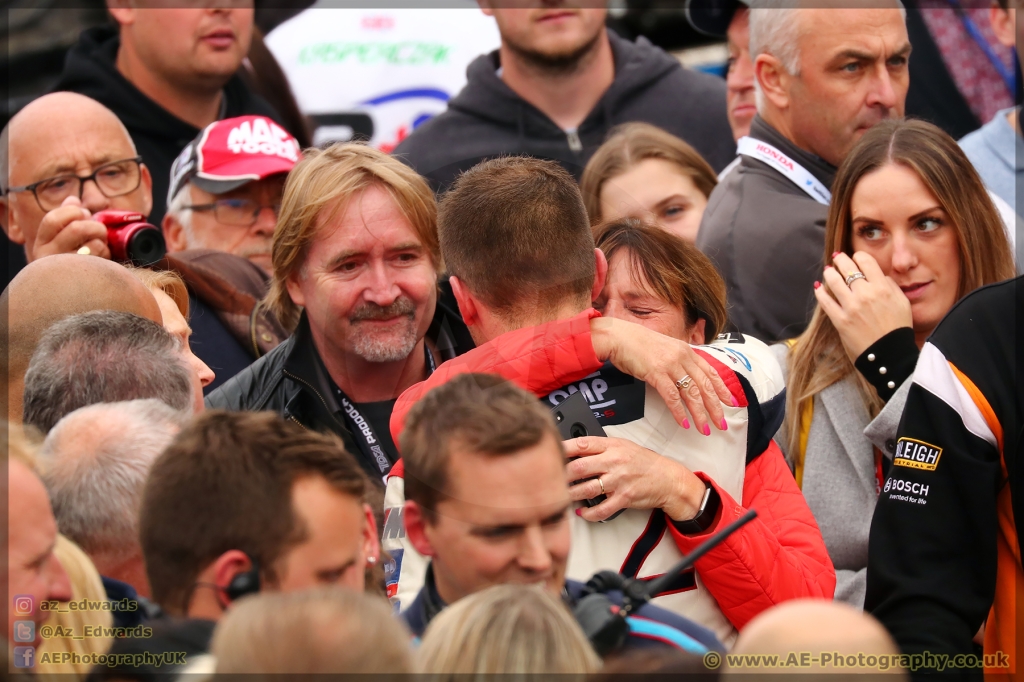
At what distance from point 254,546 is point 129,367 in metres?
0.90

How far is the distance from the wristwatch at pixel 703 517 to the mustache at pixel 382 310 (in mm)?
1217

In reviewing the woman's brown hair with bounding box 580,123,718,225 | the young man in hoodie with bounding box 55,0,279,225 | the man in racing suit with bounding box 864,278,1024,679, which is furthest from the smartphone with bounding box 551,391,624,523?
the young man in hoodie with bounding box 55,0,279,225

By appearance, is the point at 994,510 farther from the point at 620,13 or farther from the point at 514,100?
the point at 620,13

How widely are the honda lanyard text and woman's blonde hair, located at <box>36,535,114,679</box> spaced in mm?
1049

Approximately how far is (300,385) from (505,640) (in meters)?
→ 1.83

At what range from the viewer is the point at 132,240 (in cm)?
370

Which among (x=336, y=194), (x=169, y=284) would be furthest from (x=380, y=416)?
(x=169, y=284)

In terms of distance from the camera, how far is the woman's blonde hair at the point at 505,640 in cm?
159

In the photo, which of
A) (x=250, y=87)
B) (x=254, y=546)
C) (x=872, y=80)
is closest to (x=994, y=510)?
(x=254, y=546)

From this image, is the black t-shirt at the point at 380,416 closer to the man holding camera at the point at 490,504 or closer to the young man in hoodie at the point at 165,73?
the man holding camera at the point at 490,504

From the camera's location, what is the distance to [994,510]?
7.95ft

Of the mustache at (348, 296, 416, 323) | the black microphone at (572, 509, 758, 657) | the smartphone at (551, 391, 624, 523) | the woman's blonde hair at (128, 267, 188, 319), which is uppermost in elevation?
the woman's blonde hair at (128, 267, 188, 319)

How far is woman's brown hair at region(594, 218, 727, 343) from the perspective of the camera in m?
2.95

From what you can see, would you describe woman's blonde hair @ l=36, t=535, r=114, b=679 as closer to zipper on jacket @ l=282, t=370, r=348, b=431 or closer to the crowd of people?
the crowd of people
